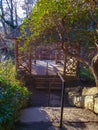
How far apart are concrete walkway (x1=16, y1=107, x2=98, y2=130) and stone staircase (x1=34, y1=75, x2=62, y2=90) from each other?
6.26m

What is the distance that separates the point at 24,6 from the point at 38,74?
15797 mm

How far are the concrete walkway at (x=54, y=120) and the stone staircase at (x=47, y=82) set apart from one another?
6.26 metres

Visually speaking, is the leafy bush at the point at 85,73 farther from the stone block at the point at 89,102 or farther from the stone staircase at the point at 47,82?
the stone block at the point at 89,102

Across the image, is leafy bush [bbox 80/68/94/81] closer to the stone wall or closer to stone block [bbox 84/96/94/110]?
the stone wall

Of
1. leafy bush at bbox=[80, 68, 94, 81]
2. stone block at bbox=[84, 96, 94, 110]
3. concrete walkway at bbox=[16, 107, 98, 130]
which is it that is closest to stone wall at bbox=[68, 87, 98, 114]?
stone block at bbox=[84, 96, 94, 110]

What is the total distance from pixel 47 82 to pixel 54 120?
23.8ft

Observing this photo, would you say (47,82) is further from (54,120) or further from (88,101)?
(54,120)

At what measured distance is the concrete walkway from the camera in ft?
18.2

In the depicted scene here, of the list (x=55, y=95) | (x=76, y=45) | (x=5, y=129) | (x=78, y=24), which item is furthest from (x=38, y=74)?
(x=5, y=129)

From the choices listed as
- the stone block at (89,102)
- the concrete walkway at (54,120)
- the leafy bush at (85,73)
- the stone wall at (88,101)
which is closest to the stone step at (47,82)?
the leafy bush at (85,73)

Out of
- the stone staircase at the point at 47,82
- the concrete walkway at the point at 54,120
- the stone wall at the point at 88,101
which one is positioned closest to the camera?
the concrete walkway at the point at 54,120

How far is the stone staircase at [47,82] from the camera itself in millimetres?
12953

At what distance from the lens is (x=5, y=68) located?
12.0m

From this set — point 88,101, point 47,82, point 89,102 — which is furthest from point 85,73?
point 89,102
